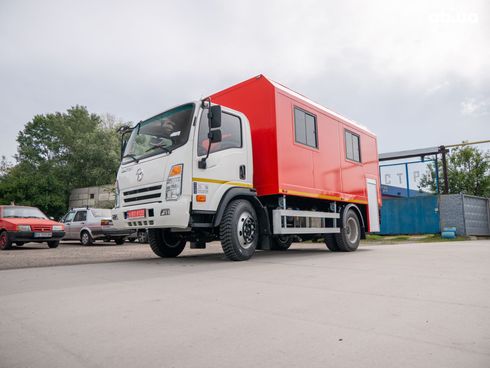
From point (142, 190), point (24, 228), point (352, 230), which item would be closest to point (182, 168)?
point (142, 190)

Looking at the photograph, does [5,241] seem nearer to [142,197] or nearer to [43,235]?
[43,235]

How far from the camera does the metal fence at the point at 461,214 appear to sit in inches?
687

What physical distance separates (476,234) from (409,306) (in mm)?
18408

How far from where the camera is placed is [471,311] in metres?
2.83

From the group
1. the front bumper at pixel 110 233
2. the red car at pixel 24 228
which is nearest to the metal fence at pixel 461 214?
the front bumper at pixel 110 233

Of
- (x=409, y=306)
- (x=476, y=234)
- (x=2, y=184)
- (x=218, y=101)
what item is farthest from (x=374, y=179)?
(x=2, y=184)

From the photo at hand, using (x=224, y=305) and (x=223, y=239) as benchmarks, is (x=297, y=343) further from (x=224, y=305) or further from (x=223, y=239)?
(x=223, y=239)

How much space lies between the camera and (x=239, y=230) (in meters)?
6.47

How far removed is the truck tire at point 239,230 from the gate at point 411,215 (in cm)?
1418

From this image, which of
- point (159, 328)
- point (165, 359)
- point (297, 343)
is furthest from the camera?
point (159, 328)

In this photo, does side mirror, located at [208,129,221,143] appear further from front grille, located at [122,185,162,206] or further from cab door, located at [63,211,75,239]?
cab door, located at [63,211,75,239]

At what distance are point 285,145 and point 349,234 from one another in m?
3.51

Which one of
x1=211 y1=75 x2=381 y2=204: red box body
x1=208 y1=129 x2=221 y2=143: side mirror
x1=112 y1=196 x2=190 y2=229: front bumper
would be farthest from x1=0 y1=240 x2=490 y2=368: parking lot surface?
x1=211 y1=75 x2=381 y2=204: red box body

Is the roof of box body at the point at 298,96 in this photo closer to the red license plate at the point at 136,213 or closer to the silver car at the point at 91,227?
the red license plate at the point at 136,213
